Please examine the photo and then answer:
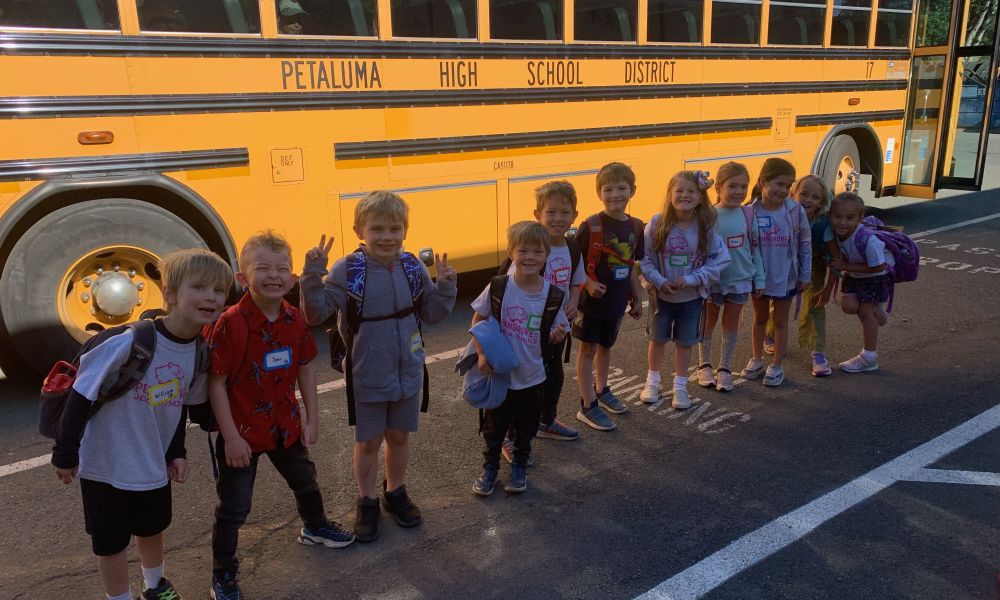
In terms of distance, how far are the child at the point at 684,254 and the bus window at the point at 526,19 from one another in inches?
82.5

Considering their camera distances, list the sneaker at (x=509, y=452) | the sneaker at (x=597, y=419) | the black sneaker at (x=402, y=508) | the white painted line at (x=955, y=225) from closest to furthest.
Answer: the black sneaker at (x=402, y=508) < the sneaker at (x=509, y=452) < the sneaker at (x=597, y=419) < the white painted line at (x=955, y=225)

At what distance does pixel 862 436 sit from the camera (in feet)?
12.4

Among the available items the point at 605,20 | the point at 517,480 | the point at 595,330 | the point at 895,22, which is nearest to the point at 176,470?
the point at 517,480

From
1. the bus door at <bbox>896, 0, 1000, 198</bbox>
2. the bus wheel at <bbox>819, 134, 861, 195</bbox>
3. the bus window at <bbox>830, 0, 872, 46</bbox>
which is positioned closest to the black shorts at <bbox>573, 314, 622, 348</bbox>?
the bus wheel at <bbox>819, 134, 861, 195</bbox>

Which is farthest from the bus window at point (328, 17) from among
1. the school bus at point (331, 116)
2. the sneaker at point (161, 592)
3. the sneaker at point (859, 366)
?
the sneaker at point (859, 366)

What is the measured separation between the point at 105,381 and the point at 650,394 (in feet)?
9.27

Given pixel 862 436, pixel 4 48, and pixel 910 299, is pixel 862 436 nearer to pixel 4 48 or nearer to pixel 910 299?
pixel 910 299

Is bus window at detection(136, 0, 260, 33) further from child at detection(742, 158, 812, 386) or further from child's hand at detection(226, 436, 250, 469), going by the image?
child at detection(742, 158, 812, 386)

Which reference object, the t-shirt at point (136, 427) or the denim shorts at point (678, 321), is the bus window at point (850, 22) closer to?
the denim shorts at point (678, 321)

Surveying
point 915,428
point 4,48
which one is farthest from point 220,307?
point 915,428

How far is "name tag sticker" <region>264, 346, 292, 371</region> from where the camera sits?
2529 mm

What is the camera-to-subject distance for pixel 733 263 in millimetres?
4285

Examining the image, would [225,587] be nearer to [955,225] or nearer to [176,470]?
[176,470]

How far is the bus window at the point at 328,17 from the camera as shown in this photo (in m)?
4.62
